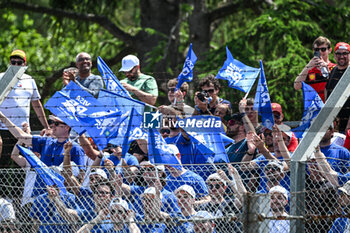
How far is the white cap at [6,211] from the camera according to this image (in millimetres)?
6909

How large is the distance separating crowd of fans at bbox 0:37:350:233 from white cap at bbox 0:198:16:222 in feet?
0.04

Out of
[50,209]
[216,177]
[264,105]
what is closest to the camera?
[216,177]

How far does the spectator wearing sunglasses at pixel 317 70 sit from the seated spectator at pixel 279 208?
1835 mm

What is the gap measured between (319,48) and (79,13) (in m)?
8.35

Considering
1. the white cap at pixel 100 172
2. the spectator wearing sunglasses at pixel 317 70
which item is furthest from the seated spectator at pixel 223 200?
the spectator wearing sunglasses at pixel 317 70

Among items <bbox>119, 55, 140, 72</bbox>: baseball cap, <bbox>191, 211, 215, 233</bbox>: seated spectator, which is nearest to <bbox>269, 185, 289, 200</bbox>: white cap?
<bbox>191, 211, 215, 233</bbox>: seated spectator

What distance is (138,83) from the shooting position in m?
8.26

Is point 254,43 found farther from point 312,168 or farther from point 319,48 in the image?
point 312,168

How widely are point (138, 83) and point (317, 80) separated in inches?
80.5

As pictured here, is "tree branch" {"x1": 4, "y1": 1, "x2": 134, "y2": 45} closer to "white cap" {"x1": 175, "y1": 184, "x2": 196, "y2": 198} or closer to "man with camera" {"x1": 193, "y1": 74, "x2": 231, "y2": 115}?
"man with camera" {"x1": 193, "y1": 74, "x2": 231, "y2": 115}

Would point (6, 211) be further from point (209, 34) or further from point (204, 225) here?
point (209, 34)

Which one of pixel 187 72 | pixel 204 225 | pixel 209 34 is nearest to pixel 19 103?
pixel 187 72

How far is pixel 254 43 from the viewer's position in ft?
44.2

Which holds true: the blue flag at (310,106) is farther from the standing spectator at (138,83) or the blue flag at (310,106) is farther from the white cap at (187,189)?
the standing spectator at (138,83)
